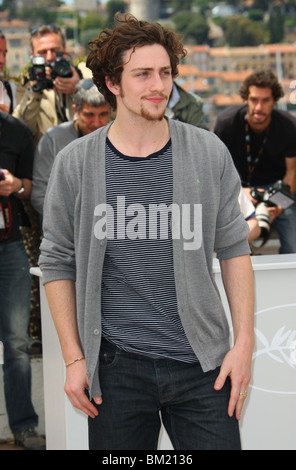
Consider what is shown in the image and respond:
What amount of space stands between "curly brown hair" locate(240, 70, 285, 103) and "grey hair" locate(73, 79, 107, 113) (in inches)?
56.1

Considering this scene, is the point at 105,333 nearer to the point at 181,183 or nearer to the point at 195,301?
the point at 195,301

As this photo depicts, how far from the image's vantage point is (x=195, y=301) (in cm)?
180

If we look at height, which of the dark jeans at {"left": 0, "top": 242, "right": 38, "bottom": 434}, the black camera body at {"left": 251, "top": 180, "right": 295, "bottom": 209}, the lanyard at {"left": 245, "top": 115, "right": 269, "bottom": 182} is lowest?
the dark jeans at {"left": 0, "top": 242, "right": 38, "bottom": 434}

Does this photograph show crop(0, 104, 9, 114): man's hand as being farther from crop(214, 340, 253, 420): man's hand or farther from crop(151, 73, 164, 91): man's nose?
crop(214, 340, 253, 420): man's hand

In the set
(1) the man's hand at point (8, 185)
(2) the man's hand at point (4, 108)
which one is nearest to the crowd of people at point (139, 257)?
(1) the man's hand at point (8, 185)

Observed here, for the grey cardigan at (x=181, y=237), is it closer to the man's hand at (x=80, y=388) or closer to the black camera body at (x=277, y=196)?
the man's hand at (x=80, y=388)

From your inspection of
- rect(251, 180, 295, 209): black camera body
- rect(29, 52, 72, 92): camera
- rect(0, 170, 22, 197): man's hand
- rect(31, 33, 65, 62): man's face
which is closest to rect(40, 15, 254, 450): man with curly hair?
rect(0, 170, 22, 197): man's hand

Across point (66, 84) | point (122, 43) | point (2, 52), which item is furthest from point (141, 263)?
point (66, 84)

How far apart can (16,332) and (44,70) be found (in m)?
1.67

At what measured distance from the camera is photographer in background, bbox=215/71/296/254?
4.72 m

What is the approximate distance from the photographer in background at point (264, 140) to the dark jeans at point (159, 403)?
299cm

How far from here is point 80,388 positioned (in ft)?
5.97
